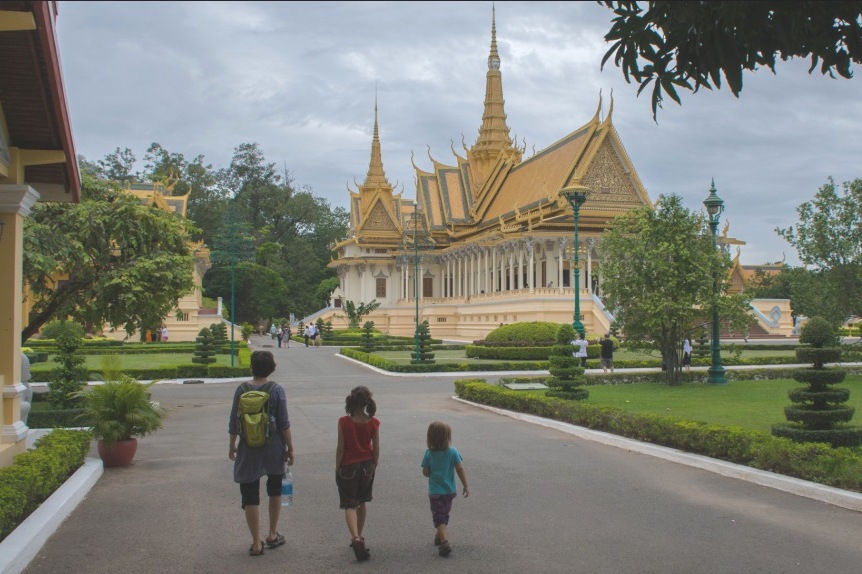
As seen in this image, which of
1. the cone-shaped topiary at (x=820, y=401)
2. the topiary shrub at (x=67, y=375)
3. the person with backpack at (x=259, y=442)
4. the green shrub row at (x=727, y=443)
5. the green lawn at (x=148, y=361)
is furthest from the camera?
the green lawn at (x=148, y=361)

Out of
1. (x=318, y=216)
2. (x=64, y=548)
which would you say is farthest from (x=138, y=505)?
(x=318, y=216)

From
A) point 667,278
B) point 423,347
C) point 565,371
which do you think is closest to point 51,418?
point 565,371

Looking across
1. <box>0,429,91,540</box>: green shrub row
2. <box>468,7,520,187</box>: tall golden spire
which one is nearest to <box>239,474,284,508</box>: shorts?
<box>0,429,91,540</box>: green shrub row

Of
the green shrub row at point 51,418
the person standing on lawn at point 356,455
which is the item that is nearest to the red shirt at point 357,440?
the person standing on lawn at point 356,455

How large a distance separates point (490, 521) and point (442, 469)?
117 cm

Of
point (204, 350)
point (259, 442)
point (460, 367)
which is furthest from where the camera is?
point (460, 367)

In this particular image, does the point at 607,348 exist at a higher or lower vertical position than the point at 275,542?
higher

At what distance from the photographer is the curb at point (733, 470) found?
7609 mm

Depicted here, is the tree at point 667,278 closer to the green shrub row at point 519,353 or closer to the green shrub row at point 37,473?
the green shrub row at point 519,353

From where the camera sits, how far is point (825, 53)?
4676 mm

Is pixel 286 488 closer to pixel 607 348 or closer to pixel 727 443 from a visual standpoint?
pixel 727 443

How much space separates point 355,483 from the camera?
20.1ft

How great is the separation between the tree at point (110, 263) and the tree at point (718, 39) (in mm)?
12936

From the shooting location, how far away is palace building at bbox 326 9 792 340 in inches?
1763
